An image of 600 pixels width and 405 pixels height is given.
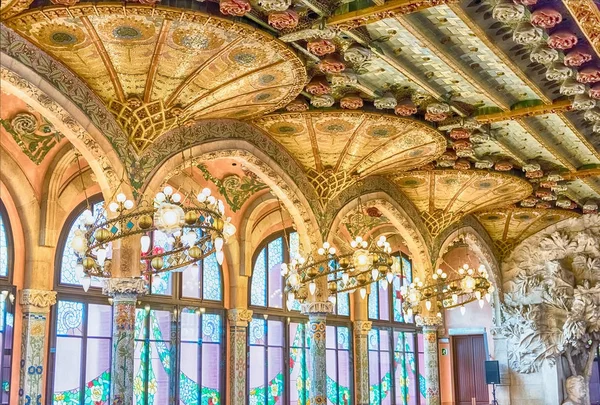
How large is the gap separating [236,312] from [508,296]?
886 cm

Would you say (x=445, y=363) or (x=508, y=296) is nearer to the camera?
(x=508, y=296)

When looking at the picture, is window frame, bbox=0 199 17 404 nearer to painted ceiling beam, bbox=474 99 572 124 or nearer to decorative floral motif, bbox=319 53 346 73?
decorative floral motif, bbox=319 53 346 73

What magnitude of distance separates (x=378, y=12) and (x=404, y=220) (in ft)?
31.5

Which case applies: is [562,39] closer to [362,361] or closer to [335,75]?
[335,75]

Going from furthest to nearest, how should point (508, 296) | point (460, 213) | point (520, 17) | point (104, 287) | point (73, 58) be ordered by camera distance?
point (508, 296) < point (460, 213) < point (104, 287) < point (73, 58) < point (520, 17)

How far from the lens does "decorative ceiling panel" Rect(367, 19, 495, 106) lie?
9531 mm

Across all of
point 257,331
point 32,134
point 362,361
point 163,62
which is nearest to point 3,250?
point 32,134

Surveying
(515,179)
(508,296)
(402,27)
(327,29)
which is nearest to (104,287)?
(327,29)

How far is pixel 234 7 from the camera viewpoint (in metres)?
8.18

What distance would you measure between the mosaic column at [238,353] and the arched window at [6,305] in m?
5.41

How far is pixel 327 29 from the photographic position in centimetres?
883

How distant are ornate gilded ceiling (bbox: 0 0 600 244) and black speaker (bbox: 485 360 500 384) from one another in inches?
311

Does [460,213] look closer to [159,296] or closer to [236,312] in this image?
[236,312]

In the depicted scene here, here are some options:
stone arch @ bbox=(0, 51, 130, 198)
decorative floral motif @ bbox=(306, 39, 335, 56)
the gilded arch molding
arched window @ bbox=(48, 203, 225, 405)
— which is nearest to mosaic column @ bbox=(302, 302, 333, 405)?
arched window @ bbox=(48, 203, 225, 405)
